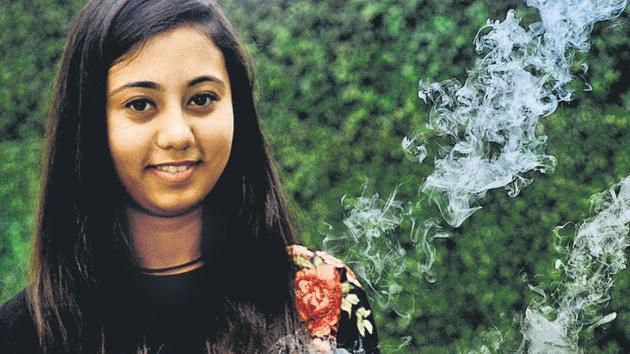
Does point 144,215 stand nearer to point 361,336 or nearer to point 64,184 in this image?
point 64,184

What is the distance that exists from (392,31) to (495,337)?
1.12 metres

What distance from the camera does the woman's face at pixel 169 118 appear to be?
73.6 inches

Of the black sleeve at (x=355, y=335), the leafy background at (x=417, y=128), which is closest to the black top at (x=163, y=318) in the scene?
the black sleeve at (x=355, y=335)

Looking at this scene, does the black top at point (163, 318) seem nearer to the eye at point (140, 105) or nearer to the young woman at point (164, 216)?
the young woman at point (164, 216)

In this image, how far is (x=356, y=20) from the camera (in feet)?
12.4

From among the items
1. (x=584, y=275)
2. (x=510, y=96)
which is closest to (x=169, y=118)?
(x=510, y=96)

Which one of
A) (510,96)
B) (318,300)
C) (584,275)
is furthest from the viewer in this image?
(510,96)

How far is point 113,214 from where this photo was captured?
2016 mm

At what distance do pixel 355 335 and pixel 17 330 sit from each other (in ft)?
2.17

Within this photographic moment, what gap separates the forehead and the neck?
0.27 m

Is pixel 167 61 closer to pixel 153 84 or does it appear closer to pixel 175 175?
pixel 153 84

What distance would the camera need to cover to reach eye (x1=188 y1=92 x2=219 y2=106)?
1.90 m

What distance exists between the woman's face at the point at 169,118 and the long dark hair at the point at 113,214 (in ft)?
0.10

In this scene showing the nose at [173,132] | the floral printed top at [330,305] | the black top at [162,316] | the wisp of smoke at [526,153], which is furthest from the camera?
the wisp of smoke at [526,153]
